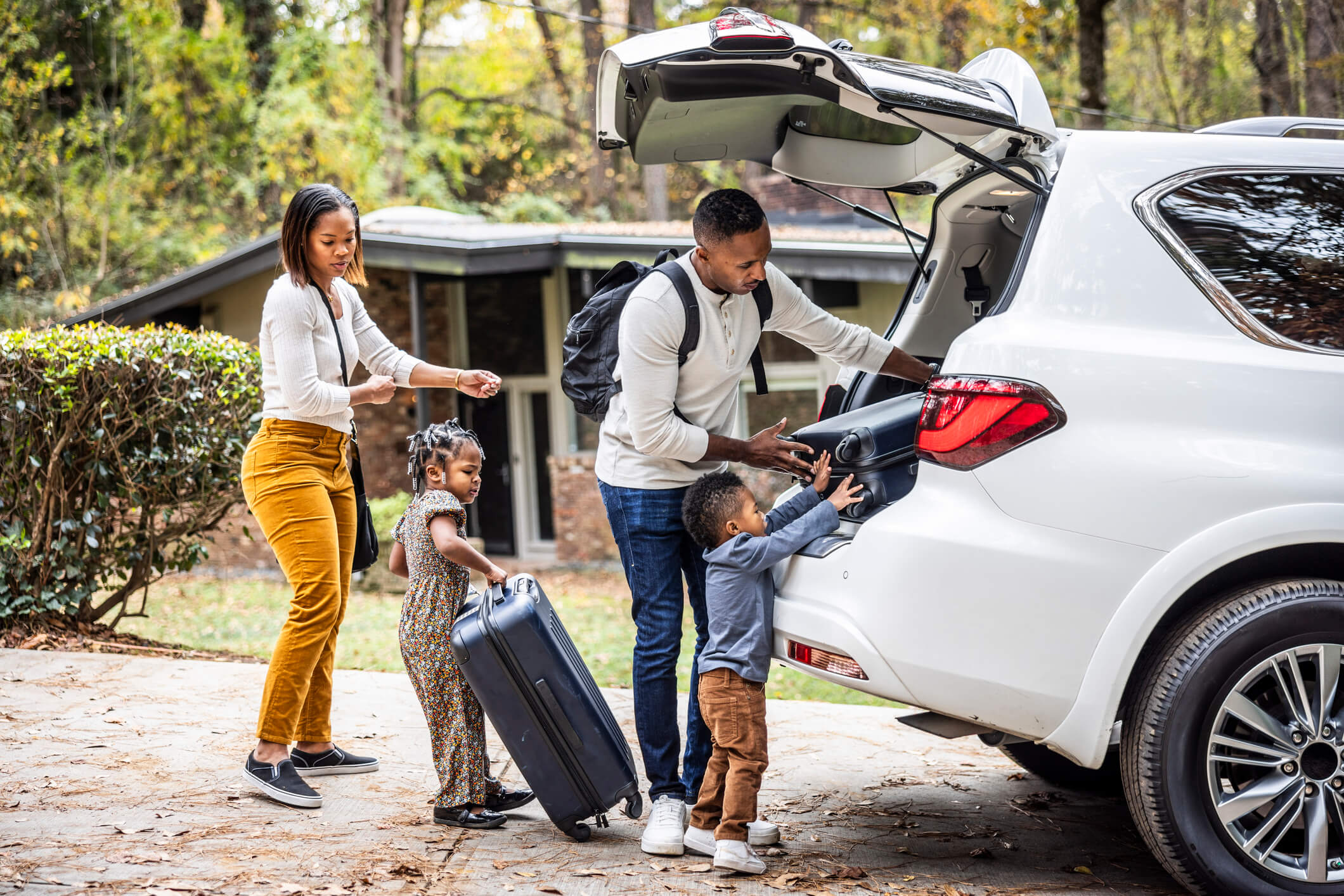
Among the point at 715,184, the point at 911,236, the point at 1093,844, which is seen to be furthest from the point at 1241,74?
the point at 1093,844

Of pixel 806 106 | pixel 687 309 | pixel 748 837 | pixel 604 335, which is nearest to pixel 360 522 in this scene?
pixel 604 335

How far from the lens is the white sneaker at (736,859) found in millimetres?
3254

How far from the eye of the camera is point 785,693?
7844 mm

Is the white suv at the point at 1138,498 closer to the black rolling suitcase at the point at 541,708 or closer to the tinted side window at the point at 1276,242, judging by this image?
the tinted side window at the point at 1276,242

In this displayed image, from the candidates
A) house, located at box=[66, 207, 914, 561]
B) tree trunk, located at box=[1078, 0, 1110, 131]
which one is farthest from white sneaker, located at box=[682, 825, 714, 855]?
tree trunk, located at box=[1078, 0, 1110, 131]

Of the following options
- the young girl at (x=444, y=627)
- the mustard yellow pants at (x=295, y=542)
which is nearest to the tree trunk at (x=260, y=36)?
the mustard yellow pants at (x=295, y=542)

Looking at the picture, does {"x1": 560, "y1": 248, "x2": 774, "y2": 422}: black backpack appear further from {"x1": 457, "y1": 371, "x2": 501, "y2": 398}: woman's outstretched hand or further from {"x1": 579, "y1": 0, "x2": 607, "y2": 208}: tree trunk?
{"x1": 579, "y1": 0, "x2": 607, "y2": 208}: tree trunk

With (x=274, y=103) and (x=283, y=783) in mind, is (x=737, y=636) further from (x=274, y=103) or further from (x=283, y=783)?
(x=274, y=103)

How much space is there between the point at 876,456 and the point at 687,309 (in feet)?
2.40

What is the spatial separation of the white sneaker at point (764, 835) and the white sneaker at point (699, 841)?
18cm

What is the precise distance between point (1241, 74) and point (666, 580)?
20708 millimetres

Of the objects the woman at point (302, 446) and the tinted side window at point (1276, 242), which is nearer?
the tinted side window at point (1276, 242)

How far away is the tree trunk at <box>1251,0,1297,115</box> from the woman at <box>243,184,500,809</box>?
11.9m

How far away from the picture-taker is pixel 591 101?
26297mm
